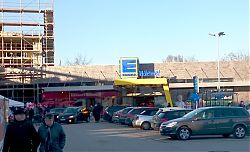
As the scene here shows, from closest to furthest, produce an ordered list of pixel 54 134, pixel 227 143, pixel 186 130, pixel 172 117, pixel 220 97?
1. pixel 54 134
2. pixel 227 143
3. pixel 186 130
4. pixel 172 117
5. pixel 220 97

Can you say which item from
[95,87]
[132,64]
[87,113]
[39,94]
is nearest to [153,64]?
[132,64]

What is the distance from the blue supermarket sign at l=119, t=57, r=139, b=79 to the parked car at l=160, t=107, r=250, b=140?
42996 mm

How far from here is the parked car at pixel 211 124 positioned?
73.2ft

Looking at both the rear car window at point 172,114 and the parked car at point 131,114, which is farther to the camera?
the parked car at point 131,114

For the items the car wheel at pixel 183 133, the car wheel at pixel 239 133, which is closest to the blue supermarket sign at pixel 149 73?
the car wheel at pixel 239 133

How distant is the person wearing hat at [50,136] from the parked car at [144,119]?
21230 millimetres

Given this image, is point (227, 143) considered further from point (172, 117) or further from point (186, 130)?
point (172, 117)

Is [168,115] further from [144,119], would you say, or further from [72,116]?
[72,116]

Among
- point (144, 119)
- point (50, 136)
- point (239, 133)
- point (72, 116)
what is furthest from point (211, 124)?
point (72, 116)

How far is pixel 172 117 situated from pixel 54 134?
17.0 meters

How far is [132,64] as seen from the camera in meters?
66.4

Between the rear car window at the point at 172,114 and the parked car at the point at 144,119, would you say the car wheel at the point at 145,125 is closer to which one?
the parked car at the point at 144,119

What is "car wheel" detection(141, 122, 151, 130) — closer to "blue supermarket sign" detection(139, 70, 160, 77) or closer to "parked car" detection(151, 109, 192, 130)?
"parked car" detection(151, 109, 192, 130)

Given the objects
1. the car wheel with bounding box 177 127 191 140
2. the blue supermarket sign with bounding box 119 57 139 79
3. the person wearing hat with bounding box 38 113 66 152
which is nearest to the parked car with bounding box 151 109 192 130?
the car wheel with bounding box 177 127 191 140
